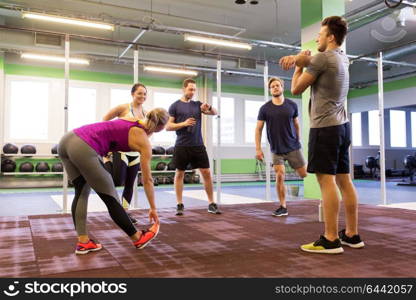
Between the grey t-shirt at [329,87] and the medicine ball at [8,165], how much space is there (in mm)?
8292

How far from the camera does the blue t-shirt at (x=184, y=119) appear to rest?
3852 millimetres

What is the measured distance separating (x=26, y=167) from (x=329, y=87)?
8.32m

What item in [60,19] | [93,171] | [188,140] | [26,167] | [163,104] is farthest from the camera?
[163,104]

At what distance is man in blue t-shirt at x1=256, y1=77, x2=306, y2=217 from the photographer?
361 cm

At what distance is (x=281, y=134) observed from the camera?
364 cm

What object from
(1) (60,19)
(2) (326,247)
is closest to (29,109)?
(1) (60,19)

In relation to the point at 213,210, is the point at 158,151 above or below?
above

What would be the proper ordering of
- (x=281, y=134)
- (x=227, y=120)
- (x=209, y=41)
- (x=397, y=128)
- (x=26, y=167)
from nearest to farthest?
1. (x=281, y=134)
2. (x=209, y=41)
3. (x=26, y=167)
4. (x=227, y=120)
5. (x=397, y=128)

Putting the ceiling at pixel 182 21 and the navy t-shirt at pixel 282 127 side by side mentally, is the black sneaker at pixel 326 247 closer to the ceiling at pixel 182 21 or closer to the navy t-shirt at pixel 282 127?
the navy t-shirt at pixel 282 127

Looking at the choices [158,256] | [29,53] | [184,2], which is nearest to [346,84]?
[158,256]

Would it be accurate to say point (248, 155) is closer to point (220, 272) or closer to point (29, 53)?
point (29, 53)

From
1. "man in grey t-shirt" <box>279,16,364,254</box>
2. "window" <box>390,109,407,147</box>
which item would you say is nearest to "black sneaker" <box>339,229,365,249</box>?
"man in grey t-shirt" <box>279,16,364,254</box>

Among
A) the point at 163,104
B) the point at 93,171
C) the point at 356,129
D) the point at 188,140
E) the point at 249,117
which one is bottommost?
the point at 93,171

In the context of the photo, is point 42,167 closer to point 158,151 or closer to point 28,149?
point 28,149
